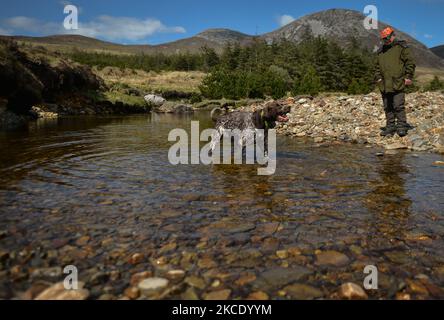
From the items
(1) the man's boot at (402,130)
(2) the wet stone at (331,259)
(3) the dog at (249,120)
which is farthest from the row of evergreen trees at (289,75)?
(2) the wet stone at (331,259)

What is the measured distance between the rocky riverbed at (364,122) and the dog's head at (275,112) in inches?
61.8

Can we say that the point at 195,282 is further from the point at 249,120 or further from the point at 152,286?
the point at 249,120

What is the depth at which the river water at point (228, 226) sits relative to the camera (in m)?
3.39

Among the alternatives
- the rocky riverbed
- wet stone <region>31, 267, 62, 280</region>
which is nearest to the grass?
the rocky riverbed

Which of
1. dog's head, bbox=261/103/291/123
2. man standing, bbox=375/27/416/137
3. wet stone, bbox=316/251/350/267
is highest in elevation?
man standing, bbox=375/27/416/137

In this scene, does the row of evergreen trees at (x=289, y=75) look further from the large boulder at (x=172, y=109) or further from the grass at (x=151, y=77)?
the grass at (x=151, y=77)

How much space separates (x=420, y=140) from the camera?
11672 millimetres

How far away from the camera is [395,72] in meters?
12.2

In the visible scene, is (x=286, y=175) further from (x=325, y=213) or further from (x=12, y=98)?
(x=12, y=98)

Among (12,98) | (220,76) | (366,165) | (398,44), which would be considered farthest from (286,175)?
(220,76)

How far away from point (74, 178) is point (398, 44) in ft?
38.2

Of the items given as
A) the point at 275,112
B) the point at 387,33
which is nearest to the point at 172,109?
the point at 387,33

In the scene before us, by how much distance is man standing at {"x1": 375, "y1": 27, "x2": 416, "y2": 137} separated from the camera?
12.1 m

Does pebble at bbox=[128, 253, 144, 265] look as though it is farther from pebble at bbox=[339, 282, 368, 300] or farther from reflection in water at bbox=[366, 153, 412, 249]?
reflection in water at bbox=[366, 153, 412, 249]
